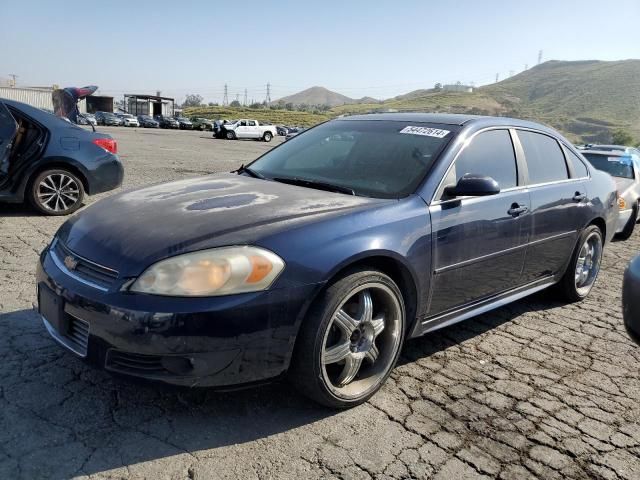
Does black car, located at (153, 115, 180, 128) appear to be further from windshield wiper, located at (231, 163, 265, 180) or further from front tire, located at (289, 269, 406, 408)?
front tire, located at (289, 269, 406, 408)

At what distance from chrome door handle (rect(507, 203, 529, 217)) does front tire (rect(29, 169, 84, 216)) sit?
5404mm

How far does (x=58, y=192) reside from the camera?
6734 mm

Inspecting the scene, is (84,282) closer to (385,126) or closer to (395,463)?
(395,463)

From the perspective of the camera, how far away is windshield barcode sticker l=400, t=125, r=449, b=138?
3.60 meters

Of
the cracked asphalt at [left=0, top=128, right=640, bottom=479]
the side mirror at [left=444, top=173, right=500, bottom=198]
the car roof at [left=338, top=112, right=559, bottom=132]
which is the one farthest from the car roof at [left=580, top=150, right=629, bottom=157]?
the side mirror at [left=444, top=173, right=500, bottom=198]

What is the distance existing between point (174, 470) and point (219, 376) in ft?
1.37

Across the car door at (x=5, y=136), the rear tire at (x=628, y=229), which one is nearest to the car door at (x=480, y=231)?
the rear tire at (x=628, y=229)

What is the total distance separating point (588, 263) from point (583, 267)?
0.33ft

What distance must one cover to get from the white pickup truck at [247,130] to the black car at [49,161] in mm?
33044

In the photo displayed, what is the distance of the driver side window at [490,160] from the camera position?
3.49m

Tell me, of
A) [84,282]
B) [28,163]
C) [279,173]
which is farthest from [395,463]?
[28,163]

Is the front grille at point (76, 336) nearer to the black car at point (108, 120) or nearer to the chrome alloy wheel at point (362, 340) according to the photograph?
the chrome alloy wheel at point (362, 340)

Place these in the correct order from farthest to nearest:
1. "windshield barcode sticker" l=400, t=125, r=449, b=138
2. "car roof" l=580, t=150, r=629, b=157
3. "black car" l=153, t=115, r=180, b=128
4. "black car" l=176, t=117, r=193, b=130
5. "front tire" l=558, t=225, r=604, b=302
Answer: "black car" l=176, t=117, r=193, b=130
"black car" l=153, t=115, r=180, b=128
"car roof" l=580, t=150, r=629, b=157
"front tire" l=558, t=225, r=604, b=302
"windshield barcode sticker" l=400, t=125, r=449, b=138

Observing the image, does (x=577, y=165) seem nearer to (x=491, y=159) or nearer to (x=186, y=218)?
(x=491, y=159)
